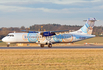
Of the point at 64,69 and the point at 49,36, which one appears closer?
the point at 64,69

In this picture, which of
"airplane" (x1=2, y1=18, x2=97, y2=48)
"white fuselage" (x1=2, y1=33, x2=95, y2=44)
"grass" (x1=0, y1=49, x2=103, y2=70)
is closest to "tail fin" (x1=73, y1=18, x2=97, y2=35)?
"airplane" (x1=2, y1=18, x2=97, y2=48)

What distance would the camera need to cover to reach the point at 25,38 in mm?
43406

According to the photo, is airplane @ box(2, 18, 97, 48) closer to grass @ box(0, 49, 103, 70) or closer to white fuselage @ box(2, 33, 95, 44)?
white fuselage @ box(2, 33, 95, 44)

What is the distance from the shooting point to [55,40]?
44000mm

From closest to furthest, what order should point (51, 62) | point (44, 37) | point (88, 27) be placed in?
point (51, 62), point (44, 37), point (88, 27)

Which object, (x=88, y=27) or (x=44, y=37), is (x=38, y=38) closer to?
(x=44, y=37)

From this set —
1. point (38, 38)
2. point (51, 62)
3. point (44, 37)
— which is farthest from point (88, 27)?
point (51, 62)

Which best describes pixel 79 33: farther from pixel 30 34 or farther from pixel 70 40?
pixel 30 34

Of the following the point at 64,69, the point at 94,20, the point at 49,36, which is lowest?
the point at 64,69

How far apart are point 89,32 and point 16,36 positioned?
18.7m

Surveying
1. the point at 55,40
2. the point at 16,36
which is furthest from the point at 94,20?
the point at 16,36

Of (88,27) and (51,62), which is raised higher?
(88,27)

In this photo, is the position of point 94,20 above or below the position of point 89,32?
above

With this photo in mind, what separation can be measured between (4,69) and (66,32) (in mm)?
31948
